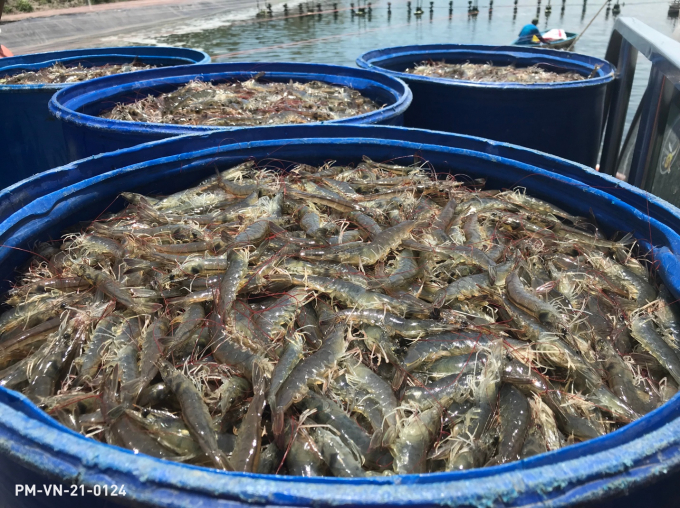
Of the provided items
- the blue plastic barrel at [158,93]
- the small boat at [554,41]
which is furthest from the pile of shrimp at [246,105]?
the small boat at [554,41]

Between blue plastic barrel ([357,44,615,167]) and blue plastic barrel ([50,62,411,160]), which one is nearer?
blue plastic barrel ([50,62,411,160])

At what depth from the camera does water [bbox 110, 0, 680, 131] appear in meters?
22.2

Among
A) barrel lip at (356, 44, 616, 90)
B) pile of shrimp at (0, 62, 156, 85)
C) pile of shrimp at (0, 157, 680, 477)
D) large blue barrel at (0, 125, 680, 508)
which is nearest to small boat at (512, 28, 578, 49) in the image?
barrel lip at (356, 44, 616, 90)

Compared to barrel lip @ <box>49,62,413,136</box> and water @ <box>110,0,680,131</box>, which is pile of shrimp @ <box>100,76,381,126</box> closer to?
barrel lip @ <box>49,62,413,136</box>

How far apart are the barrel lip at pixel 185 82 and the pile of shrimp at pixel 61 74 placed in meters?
0.79

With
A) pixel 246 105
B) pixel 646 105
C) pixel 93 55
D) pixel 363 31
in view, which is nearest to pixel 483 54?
pixel 646 105

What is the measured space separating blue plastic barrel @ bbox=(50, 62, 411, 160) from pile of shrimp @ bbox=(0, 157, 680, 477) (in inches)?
39.4

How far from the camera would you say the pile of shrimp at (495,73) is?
22.2ft

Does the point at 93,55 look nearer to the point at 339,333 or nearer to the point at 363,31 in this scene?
the point at 339,333

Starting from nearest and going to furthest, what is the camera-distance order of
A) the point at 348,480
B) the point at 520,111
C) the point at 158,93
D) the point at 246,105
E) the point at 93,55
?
1. the point at 348,480
2. the point at 520,111
3. the point at 246,105
4. the point at 158,93
5. the point at 93,55

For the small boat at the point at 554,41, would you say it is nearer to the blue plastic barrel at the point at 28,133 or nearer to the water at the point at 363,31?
the water at the point at 363,31

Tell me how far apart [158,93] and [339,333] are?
Answer: 5018 millimetres

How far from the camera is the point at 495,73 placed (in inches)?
278

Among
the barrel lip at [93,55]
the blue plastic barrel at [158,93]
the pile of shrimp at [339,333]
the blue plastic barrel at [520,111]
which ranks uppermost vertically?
the barrel lip at [93,55]
